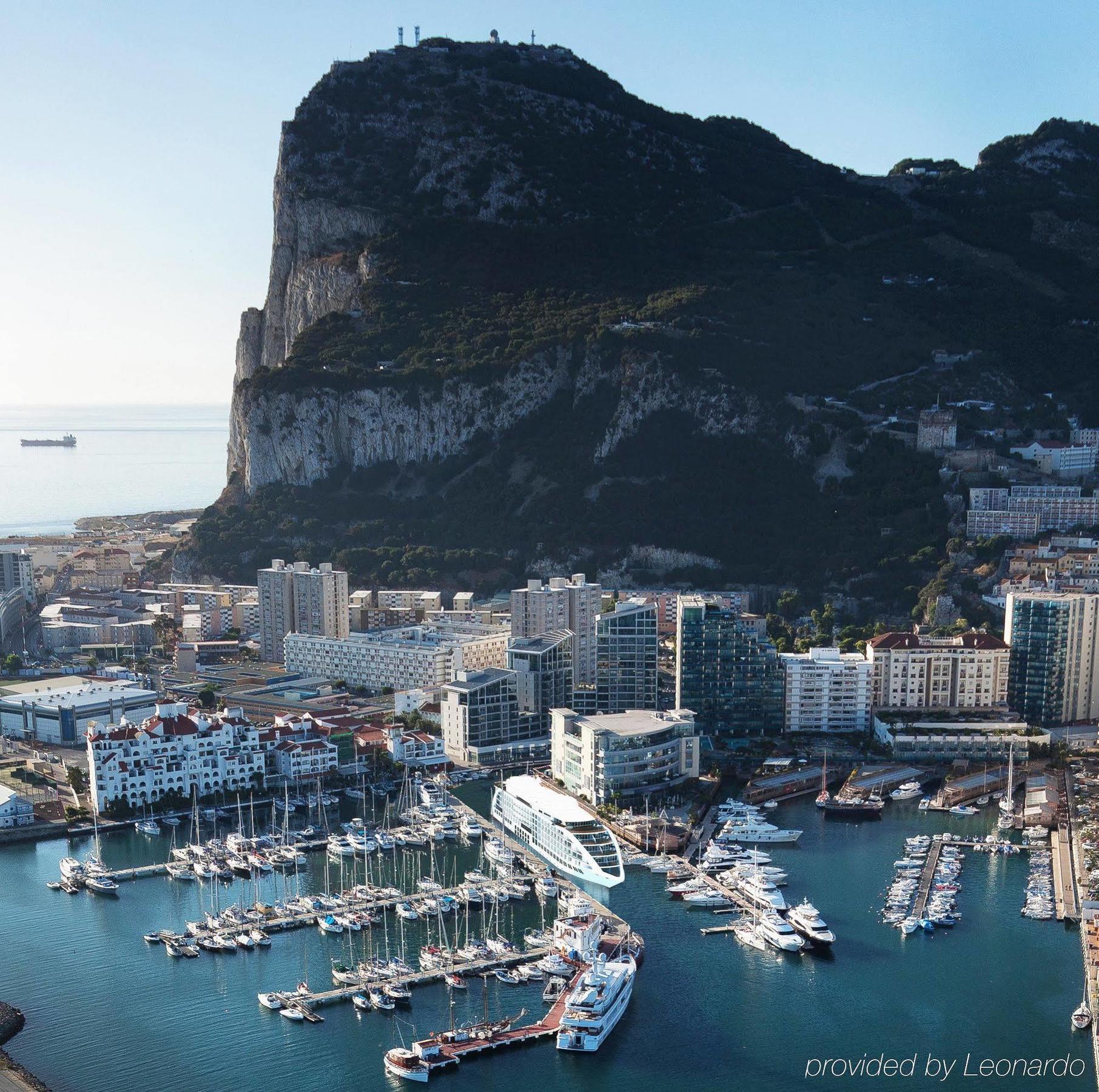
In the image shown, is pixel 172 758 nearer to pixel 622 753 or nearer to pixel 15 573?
pixel 622 753

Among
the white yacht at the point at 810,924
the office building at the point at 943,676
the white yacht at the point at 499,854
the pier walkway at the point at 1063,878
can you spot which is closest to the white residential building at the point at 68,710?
the white yacht at the point at 499,854

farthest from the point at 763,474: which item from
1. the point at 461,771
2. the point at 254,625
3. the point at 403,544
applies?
the point at 461,771

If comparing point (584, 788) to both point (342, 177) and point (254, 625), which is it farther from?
point (342, 177)

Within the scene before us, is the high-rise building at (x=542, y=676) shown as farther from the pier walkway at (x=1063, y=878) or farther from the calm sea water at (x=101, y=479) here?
the calm sea water at (x=101, y=479)

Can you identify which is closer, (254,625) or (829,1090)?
(829,1090)

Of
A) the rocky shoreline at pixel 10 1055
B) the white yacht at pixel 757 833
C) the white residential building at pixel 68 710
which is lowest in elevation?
the rocky shoreline at pixel 10 1055
